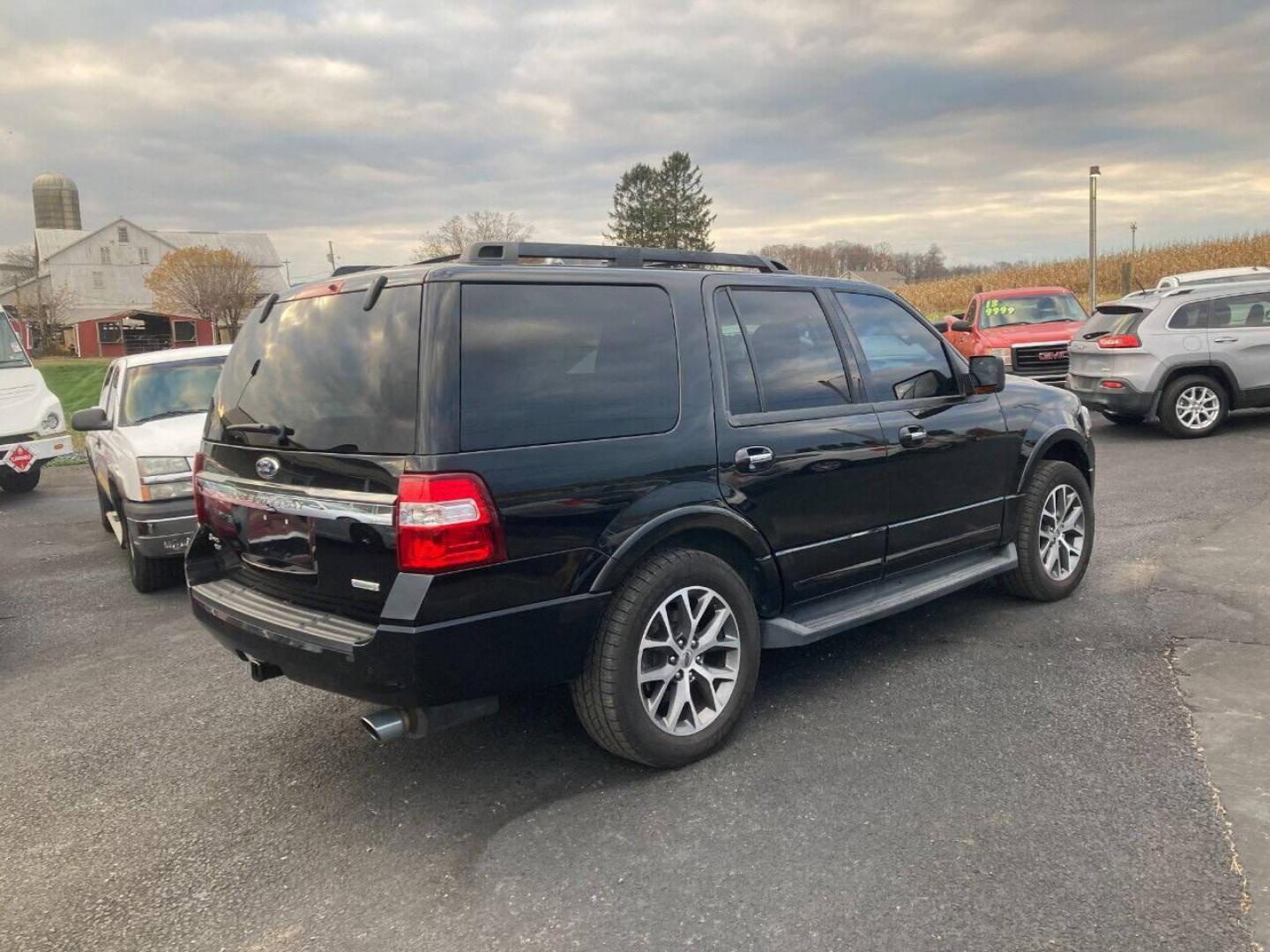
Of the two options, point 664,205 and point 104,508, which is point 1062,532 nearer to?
point 104,508

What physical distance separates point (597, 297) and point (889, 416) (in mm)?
1617

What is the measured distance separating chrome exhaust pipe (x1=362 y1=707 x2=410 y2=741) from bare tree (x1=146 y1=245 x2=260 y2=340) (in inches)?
2517

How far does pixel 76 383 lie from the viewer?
3434 centimetres

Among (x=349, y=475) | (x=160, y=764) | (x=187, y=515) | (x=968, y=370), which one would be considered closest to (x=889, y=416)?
(x=968, y=370)

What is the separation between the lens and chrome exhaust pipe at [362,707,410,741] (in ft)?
10.1

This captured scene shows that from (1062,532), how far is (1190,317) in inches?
300

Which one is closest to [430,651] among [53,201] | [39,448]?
[39,448]

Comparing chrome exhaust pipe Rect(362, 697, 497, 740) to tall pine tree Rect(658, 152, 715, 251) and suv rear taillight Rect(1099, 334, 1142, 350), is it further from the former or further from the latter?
tall pine tree Rect(658, 152, 715, 251)

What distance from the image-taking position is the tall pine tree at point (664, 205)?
2372 inches

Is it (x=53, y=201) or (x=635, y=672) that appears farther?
(x=53, y=201)

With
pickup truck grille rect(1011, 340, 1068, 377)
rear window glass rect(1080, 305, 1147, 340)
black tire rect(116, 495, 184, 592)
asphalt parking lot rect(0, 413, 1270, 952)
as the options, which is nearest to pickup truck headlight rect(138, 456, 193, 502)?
black tire rect(116, 495, 184, 592)

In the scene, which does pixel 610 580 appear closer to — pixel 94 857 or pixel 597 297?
pixel 597 297

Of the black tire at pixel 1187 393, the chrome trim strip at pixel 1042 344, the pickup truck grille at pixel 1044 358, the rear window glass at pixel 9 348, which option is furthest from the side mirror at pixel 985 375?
the rear window glass at pixel 9 348

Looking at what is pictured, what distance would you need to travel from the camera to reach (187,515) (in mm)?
6207
